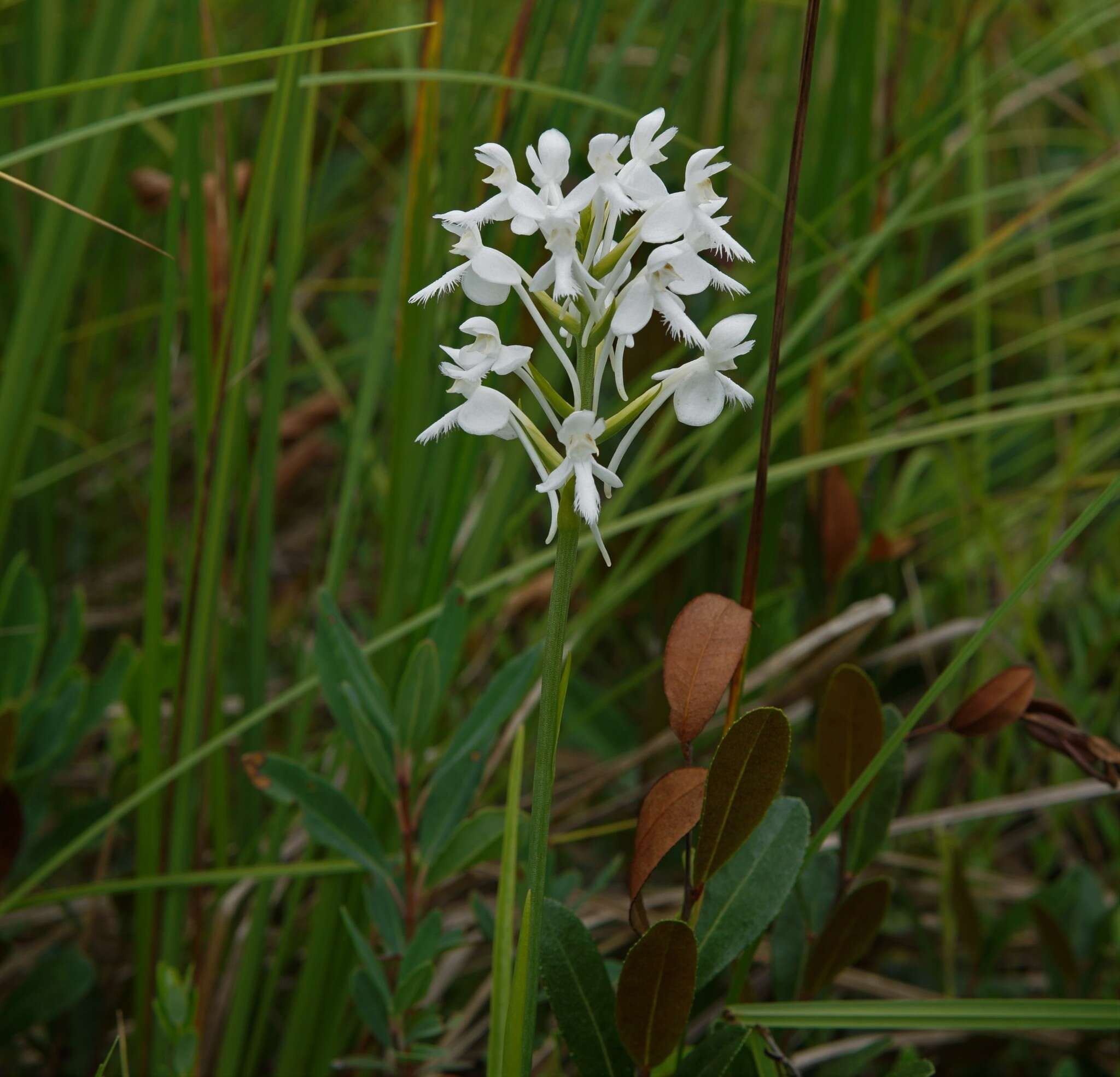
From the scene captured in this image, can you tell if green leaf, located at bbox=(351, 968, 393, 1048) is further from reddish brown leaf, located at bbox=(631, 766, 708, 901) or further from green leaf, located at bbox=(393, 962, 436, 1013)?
reddish brown leaf, located at bbox=(631, 766, 708, 901)

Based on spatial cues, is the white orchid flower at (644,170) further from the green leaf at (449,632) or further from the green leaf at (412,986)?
the green leaf at (412,986)

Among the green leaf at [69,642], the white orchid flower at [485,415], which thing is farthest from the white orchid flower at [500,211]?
the green leaf at [69,642]

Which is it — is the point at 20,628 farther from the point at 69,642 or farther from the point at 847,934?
the point at 847,934

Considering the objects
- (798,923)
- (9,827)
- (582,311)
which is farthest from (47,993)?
(582,311)

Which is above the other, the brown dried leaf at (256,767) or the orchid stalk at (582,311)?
the orchid stalk at (582,311)

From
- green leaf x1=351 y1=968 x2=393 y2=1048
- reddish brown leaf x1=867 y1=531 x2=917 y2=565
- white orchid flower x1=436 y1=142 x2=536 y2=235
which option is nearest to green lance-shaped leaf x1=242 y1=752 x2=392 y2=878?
green leaf x1=351 y1=968 x2=393 y2=1048

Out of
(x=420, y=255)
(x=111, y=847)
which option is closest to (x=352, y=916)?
(x=111, y=847)
